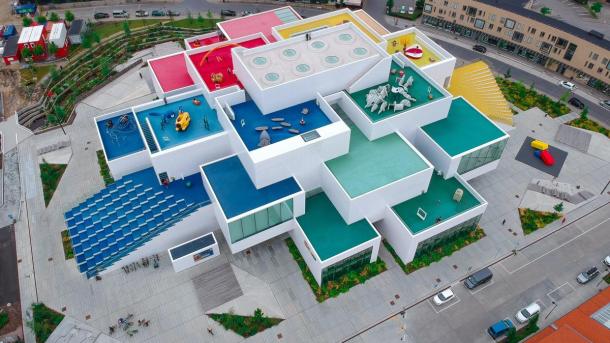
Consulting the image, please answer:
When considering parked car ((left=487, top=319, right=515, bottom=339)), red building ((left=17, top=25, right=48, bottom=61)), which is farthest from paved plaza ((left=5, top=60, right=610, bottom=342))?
red building ((left=17, top=25, right=48, bottom=61))

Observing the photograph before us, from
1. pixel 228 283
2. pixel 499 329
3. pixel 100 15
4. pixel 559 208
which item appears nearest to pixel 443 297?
pixel 499 329

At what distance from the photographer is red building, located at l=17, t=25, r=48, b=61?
94.7 meters

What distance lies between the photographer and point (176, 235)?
2454 inches

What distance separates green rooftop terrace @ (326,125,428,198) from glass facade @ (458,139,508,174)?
29.0ft

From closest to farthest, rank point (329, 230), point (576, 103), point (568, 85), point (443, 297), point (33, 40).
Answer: point (443, 297) → point (329, 230) → point (576, 103) → point (568, 85) → point (33, 40)

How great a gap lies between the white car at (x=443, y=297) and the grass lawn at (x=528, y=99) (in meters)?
45.6

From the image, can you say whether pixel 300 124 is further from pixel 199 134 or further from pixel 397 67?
pixel 397 67

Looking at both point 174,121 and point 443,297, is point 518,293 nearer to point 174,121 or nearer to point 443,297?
point 443,297

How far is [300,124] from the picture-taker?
206 feet

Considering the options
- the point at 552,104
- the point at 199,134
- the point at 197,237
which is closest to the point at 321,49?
the point at 199,134

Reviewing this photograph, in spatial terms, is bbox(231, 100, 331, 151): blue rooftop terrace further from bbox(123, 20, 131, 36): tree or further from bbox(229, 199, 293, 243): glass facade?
bbox(123, 20, 131, 36): tree

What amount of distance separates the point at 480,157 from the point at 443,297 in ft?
72.9

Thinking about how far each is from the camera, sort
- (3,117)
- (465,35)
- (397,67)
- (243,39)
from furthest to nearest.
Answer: (465,35) < (3,117) < (243,39) < (397,67)

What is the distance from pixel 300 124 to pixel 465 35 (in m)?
60.8
